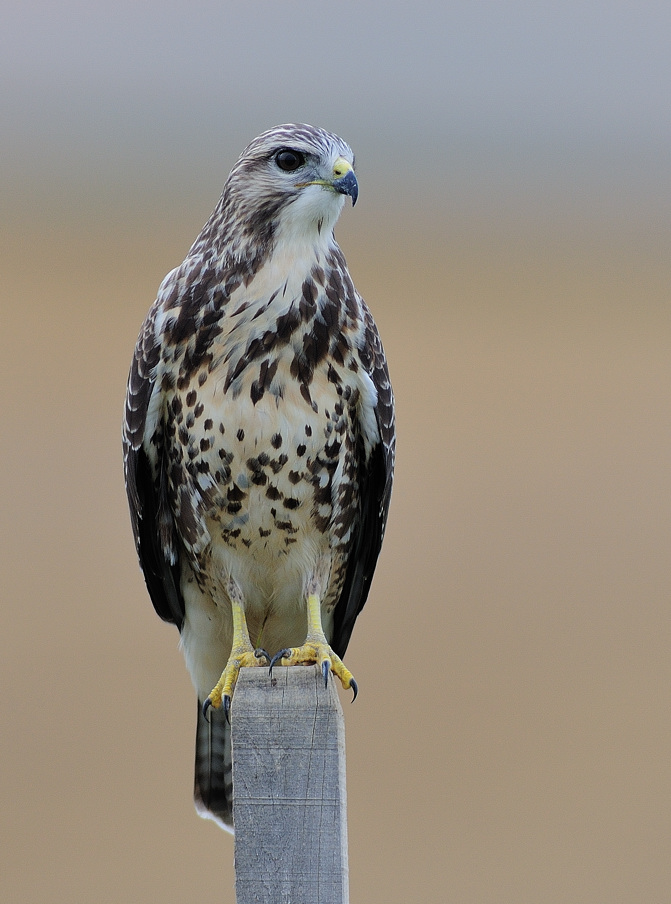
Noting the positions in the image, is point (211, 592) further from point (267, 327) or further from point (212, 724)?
point (267, 327)

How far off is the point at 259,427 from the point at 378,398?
1.31 feet

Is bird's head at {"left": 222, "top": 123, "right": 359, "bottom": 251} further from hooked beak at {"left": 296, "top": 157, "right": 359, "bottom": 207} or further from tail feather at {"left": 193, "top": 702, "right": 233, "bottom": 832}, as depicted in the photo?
tail feather at {"left": 193, "top": 702, "right": 233, "bottom": 832}

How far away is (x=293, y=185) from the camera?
3219 mm

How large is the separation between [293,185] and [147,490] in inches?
43.7

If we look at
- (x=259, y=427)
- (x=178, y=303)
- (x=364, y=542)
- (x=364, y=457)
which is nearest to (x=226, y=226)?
(x=178, y=303)

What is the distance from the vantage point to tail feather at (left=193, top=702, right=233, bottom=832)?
11.6 feet

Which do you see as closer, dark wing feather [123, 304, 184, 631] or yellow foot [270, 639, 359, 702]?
yellow foot [270, 639, 359, 702]

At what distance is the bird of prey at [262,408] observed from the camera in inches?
127

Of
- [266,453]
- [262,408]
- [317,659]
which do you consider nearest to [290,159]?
[262,408]

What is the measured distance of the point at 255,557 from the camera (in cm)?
356

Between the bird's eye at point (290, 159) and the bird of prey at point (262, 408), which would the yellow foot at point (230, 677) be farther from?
the bird's eye at point (290, 159)

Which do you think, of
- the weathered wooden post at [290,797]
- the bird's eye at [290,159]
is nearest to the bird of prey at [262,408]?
the bird's eye at [290,159]

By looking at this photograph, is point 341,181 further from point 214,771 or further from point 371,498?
point 214,771

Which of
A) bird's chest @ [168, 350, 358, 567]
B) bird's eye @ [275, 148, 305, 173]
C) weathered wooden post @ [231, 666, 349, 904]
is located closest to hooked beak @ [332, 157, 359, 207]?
bird's eye @ [275, 148, 305, 173]
